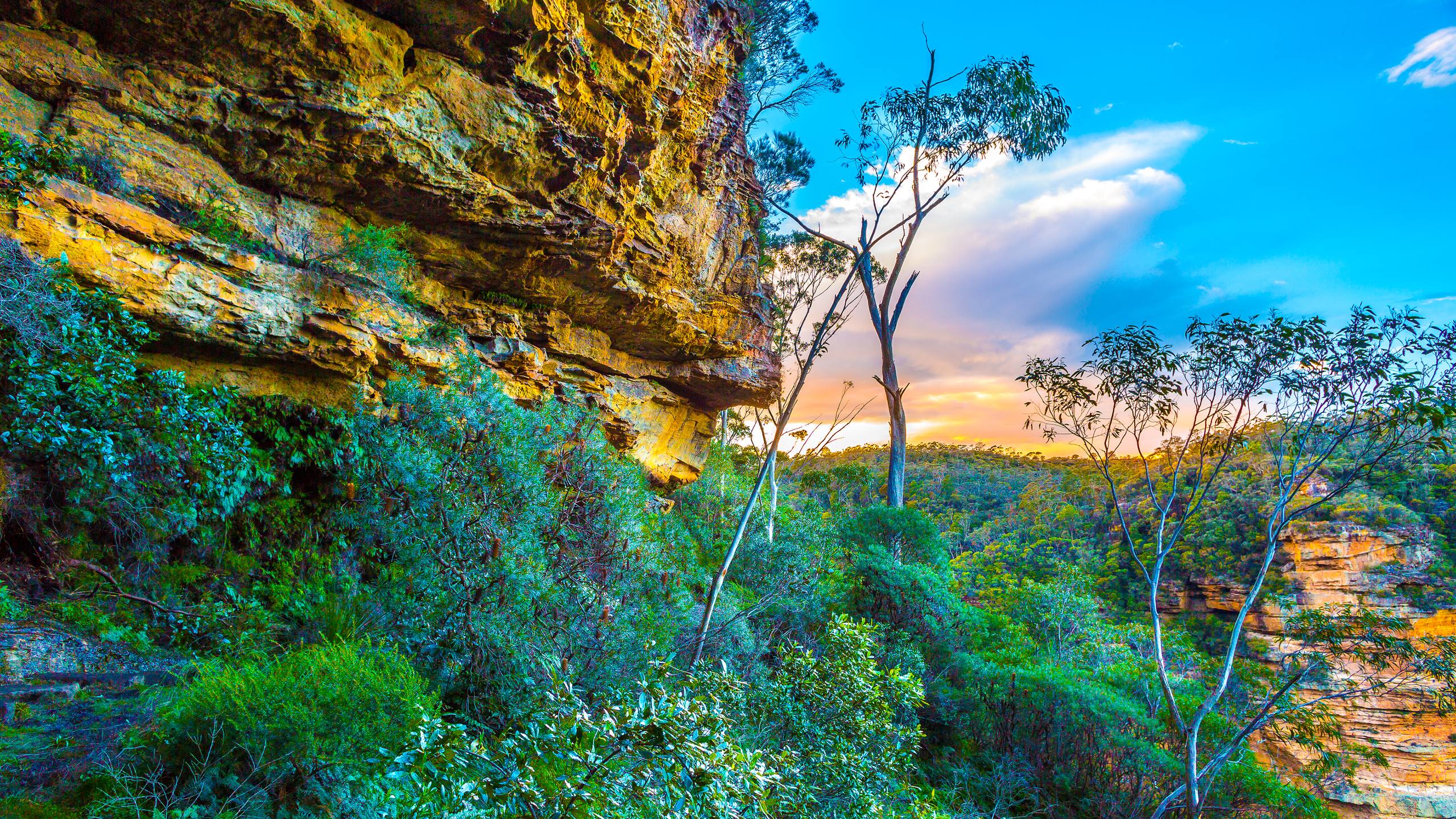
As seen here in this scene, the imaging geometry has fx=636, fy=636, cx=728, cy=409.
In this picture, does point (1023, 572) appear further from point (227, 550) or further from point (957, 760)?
point (227, 550)

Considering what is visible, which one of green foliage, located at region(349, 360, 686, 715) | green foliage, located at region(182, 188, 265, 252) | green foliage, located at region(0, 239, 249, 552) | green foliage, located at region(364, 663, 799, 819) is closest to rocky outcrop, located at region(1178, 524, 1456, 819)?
green foliage, located at region(349, 360, 686, 715)

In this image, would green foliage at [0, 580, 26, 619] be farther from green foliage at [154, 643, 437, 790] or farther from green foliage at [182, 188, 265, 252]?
green foliage at [182, 188, 265, 252]

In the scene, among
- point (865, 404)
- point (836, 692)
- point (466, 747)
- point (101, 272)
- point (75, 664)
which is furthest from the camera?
point (865, 404)

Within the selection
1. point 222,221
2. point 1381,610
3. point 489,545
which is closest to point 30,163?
point 222,221

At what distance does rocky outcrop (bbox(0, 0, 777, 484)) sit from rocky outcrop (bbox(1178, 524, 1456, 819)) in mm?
18074

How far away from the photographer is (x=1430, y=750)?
19.3 meters

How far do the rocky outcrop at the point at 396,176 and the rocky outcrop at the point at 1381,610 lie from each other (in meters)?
18.1

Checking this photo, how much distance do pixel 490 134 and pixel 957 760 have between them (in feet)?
44.6

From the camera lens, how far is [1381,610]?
20.5 metres

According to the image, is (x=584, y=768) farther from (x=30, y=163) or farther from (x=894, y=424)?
(x=894, y=424)

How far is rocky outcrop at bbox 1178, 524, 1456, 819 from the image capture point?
18.8 metres

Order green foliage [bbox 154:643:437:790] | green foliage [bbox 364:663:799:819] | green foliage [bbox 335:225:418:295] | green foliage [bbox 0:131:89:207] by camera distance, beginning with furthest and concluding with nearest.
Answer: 1. green foliage [bbox 335:225:418:295]
2. green foliage [bbox 0:131:89:207]
3. green foliage [bbox 154:643:437:790]
4. green foliage [bbox 364:663:799:819]

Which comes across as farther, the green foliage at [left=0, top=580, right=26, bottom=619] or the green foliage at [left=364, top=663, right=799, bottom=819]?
the green foliage at [left=0, top=580, right=26, bottom=619]

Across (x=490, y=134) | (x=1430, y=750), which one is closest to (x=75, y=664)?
(x=490, y=134)
